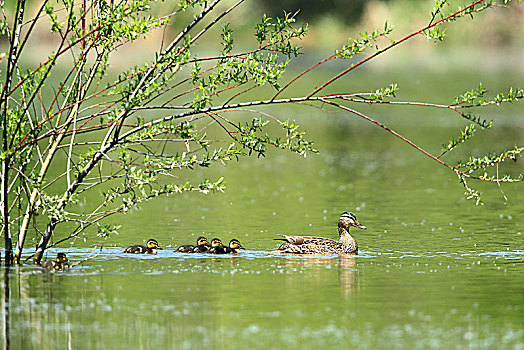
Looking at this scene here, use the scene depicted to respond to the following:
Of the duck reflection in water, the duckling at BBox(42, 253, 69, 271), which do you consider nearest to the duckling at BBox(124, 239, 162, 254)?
the duckling at BBox(42, 253, 69, 271)

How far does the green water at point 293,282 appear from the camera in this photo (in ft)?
29.9

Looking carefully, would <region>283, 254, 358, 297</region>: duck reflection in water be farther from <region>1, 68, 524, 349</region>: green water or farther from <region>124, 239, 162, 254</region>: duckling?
<region>124, 239, 162, 254</region>: duckling

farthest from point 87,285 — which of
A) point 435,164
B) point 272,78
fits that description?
point 435,164

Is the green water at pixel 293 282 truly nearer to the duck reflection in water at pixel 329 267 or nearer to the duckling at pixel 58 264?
the duck reflection in water at pixel 329 267

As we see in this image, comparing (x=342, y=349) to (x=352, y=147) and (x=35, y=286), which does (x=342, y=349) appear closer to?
(x=35, y=286)

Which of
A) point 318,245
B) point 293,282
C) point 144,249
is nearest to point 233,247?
point 144,249

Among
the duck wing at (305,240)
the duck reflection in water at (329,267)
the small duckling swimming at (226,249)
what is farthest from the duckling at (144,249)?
the duck wing at (305,240)

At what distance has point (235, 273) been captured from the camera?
1222 centimetres

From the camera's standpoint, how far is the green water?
29.9ft

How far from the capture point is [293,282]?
38.3 feet

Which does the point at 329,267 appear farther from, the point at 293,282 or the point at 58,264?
the point at 58,264

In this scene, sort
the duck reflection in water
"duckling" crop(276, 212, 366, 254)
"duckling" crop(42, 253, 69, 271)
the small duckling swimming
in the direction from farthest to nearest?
"duckling" crop(276, 212, 366, 254) → the small duckling swimming → "duckling" crop(42, 253, 69, 271) → the duck reflection in water

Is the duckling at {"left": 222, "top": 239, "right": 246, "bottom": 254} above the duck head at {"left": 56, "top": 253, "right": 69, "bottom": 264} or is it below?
above

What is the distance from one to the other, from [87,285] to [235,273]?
1740mm
